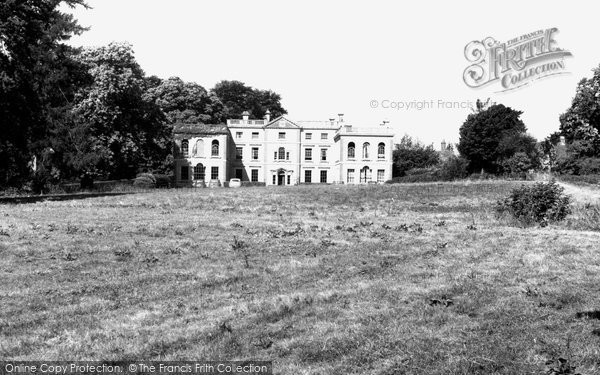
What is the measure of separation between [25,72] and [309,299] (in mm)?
25146

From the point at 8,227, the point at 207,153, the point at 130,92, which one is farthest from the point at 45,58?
the point at 207,153

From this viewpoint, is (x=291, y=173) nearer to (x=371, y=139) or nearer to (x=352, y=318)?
(x=371, y=139)

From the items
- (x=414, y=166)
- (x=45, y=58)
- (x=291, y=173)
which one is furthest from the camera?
(x=414, y=166)

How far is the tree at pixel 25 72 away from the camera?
2555cm

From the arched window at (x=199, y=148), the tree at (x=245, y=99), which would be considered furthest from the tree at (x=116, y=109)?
the tree at (x=245, y=99)

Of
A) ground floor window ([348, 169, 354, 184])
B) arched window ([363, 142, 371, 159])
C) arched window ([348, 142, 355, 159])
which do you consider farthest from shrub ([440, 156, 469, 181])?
ground floor window ([348, 169, 354, 184])

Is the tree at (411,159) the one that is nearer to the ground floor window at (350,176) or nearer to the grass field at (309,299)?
the ground floor window at (350,176)

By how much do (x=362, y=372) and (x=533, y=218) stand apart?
50.0 ft

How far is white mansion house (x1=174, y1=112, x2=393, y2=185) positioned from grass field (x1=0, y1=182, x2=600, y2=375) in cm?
6593

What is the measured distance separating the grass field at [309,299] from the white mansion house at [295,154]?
65.9 m

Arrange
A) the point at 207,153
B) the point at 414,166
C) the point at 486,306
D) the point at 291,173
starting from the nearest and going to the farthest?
the point at 486,306, the point at 207,153, the point at 291,173, the point at 414,166

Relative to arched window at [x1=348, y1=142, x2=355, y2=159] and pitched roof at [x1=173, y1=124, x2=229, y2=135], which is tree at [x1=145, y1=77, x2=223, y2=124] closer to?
pitched roof at [x1=173, y1=124, x2=229, y2=135]

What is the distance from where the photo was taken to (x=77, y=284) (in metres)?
8.29

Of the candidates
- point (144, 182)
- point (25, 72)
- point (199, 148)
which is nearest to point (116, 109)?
point (144, 182)
